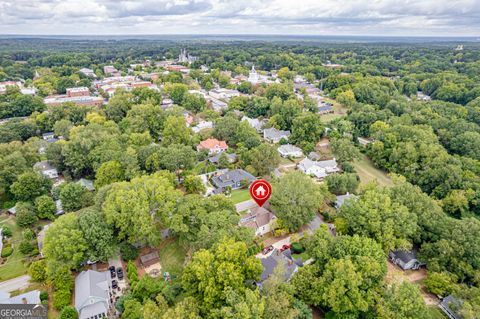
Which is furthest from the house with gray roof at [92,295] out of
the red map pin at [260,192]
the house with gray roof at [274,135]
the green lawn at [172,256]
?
the house with gray roof at [274,135]

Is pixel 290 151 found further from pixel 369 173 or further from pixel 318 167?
pixel 369 173

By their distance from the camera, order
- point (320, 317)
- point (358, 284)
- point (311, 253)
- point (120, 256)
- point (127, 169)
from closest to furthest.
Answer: point (358, 284), point (320, 317), point (311, 253), point (120, 256), point (127, 169)

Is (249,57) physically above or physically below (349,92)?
above

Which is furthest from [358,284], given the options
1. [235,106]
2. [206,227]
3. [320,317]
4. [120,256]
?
[235,106]

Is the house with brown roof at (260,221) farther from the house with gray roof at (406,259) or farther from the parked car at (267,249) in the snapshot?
the house with gray roof at (406,259)

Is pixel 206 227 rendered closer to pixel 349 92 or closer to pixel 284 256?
pixel 284 256

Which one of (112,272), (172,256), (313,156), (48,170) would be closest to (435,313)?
(172,256)

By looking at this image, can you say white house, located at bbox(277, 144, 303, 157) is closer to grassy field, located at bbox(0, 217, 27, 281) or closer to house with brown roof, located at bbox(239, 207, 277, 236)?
house with brown roof, located at bbox(239, 207, 277, 236)
